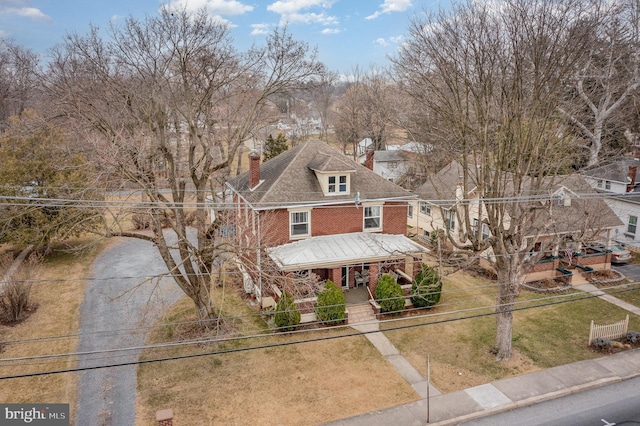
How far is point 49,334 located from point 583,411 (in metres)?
21.2

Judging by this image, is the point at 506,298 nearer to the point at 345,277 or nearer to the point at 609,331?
the point at 609,331

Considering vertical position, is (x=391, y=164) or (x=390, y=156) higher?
(x=390, y=156)

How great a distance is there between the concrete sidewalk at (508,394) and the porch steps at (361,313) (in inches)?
242

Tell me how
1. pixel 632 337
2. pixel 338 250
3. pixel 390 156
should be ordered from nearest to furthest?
pixel 632 337 < pixel 338 250 < pixel 390 156

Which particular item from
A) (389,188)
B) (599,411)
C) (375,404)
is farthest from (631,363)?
(389,188)

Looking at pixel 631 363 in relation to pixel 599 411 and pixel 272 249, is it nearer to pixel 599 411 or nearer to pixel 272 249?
pixel 599 411

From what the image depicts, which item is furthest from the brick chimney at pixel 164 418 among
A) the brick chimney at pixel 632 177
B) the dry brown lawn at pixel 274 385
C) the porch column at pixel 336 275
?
the brick chimney at pixel 632 177

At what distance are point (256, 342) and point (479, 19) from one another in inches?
588

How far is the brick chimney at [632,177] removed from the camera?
3157 centimetres

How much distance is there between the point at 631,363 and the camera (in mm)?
17672

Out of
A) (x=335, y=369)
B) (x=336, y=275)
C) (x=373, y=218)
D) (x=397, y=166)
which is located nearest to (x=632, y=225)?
(x=373, y=218)

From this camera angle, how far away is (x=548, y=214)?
17.7m

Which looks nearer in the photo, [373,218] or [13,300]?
[13,300]

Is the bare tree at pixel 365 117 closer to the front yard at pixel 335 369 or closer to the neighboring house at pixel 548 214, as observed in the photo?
the neighboring house at pixel 548 214
